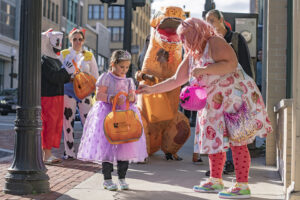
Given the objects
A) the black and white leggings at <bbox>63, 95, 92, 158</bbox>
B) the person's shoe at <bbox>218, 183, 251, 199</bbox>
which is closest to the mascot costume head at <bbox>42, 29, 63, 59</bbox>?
the black and white leggings at <bbox>63, 95, 92, 158</bbox>

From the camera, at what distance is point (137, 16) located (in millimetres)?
80312

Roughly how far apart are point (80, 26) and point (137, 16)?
24.7 m

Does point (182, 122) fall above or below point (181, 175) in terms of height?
above

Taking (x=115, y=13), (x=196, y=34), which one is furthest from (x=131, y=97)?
(x=115, y=13)

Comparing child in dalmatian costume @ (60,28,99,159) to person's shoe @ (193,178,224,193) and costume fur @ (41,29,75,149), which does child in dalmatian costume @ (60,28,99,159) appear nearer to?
costume fur @ (41,29,75,149)

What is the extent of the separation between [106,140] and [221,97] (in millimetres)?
1272

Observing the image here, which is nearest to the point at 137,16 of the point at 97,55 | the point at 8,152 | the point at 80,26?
the point at 97,55

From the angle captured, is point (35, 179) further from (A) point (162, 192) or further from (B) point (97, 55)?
(B) point (97, 55)

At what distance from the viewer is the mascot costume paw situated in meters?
7.29

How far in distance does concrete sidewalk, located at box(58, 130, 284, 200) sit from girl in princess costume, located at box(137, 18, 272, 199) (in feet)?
1.55

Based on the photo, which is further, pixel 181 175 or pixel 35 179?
pixel 181 175

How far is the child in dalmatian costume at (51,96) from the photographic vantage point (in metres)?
6.76

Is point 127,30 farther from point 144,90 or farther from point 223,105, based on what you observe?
point 223,105

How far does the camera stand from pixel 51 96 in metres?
6.82
